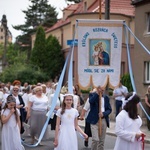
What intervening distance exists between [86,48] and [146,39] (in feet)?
56.5

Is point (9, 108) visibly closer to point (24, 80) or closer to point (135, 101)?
point (135, 101)

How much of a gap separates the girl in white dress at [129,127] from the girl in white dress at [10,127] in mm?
3472

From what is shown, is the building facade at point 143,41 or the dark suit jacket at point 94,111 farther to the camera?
the building facade at point 143,41

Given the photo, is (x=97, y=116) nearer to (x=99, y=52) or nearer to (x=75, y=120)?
(x=99, y=52)

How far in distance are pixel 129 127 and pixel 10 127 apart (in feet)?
12.3

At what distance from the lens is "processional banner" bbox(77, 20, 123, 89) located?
12.0 metres

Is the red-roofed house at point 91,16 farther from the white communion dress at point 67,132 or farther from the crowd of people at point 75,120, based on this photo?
the white communion dress at point 67,132

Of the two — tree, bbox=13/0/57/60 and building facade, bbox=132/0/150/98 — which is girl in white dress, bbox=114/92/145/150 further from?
tree, bbox=13/0/57/60

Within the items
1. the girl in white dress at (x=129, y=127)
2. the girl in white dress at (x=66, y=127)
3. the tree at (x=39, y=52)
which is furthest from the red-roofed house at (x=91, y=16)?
the girl in white dress at (x=129, y=127)

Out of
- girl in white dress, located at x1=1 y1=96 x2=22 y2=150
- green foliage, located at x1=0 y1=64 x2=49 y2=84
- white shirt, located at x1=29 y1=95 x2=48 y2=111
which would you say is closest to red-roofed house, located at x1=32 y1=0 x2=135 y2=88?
green foliage, located at x1=0 y1=64 x2=49 y2=84

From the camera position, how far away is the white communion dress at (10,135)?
1130 centimetres

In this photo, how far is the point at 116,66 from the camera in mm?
12234

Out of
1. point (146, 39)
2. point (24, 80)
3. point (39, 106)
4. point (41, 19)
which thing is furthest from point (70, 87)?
point (41, 19)

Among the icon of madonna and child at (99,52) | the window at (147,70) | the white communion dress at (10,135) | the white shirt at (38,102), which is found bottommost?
the white communion dress at (10,135)
